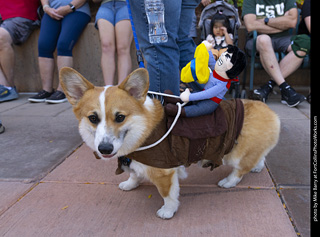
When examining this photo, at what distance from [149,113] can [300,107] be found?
149 inches

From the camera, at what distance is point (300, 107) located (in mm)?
4746

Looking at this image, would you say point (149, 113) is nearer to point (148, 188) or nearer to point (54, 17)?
point (148, 188)

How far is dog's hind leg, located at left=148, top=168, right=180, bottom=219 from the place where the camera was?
2.04 meters

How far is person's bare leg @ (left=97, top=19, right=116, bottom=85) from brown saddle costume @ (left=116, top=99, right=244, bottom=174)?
9.62 feet

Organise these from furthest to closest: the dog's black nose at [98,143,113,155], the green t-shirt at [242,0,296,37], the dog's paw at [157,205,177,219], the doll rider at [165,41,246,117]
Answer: the green t-shirt at [242,0,296,37], the dog's paw at [157,205,177,219], the doll rider at [165,41,246,117], the dog's black nose at [98,143,113,155]

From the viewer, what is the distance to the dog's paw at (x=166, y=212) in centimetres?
204

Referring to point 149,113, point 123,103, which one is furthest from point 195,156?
point 123,103

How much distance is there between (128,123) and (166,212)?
2.52 feet

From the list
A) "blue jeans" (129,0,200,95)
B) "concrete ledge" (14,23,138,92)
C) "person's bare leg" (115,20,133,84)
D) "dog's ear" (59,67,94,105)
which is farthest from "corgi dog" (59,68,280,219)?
"concrete ledge" (14,23,138,92)

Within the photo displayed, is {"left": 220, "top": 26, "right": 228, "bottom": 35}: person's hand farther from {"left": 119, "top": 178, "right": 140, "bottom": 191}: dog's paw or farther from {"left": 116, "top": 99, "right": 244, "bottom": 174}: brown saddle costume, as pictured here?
{"left": 119, "top": 178, "right": 140, "bottom": 191}: dog's paw

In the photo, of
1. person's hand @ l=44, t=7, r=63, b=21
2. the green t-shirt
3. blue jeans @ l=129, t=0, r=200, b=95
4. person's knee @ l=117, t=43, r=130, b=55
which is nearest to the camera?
blue jeans @ l=129, t=0, r=200, b=95

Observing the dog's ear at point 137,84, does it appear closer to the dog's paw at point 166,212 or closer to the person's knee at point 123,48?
the dog's paw at point 166,212

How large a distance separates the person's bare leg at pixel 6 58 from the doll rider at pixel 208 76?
191 inches

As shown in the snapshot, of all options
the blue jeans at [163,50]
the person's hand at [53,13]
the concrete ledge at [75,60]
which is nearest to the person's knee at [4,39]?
the concrete ledge at [75,60]
